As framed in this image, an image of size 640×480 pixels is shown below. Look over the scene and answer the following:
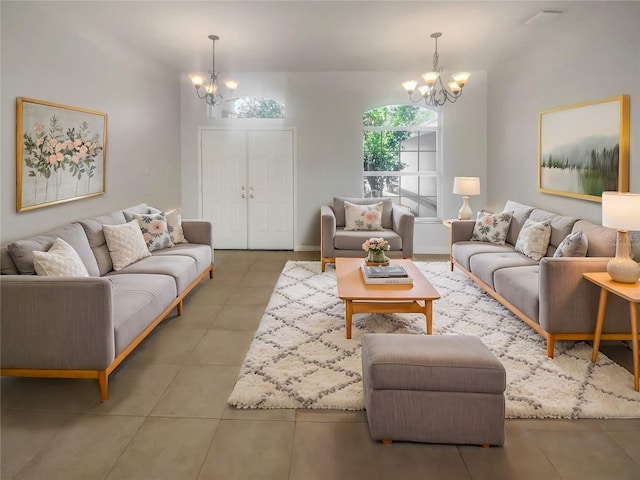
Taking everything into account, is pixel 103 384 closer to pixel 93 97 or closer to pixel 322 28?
pixel 93 97

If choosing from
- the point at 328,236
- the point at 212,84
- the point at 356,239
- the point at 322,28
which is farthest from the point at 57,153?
the point at 356,239

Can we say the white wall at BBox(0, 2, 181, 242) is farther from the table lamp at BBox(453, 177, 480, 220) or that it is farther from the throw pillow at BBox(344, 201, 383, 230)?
the table lamp at BBox(453, 177, 480, 220)

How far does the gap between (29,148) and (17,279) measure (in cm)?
141

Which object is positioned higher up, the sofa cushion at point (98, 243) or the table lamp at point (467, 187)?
the table lamp at point (467, 187)

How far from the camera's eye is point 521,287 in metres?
3.72

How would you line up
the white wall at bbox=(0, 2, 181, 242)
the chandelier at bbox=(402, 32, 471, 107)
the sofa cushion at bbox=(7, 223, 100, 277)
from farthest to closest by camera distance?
the chandelier at bbox=(402, 32, 471, 107)
the white wall at bbox=(0, 2, 181, 242)
the sofa cushion at bbox=(7, 223, 100, 277)

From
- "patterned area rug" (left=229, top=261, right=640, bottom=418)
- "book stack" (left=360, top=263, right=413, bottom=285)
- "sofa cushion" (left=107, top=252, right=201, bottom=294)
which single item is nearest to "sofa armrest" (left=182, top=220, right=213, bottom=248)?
"sofa cushion" (left=107, top=252, right=201, bottom=294)

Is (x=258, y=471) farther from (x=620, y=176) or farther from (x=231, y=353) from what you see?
(x=620, y=176)

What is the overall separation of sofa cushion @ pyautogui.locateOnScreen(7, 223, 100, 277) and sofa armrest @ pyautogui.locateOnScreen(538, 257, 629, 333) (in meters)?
3.37

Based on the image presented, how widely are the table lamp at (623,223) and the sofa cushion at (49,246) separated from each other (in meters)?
3.70

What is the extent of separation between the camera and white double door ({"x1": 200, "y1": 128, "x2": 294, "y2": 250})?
738 cm

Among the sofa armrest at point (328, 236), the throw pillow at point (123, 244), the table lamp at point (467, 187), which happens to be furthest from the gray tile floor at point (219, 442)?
the table lamp at point (467, 187)

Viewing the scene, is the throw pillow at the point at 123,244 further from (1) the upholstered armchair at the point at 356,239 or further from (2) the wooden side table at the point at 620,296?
(2) the wooden side table at the point at 620,296

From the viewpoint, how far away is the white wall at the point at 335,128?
281 inches
